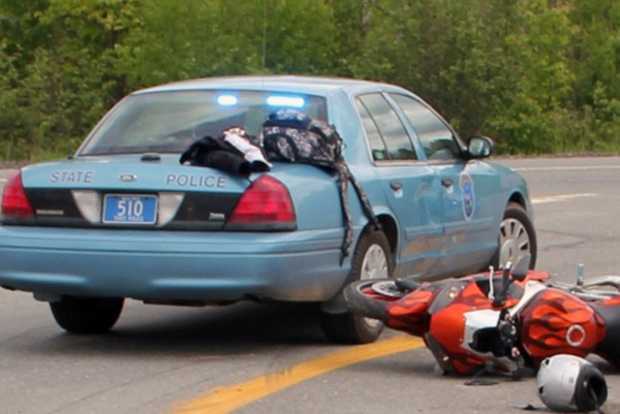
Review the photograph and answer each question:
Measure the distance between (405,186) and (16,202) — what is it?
7.32 feet

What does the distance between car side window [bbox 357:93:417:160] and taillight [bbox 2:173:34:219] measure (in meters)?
2.02

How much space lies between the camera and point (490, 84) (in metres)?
35.5

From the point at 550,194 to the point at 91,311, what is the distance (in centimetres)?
1139

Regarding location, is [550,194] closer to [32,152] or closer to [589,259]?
[589,259]

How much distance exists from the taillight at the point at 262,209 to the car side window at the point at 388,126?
132 cm

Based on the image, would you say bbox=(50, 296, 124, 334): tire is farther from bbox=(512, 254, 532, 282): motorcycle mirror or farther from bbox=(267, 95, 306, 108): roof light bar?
bbox=(512, 254, 532, 282): motorcycle mirror

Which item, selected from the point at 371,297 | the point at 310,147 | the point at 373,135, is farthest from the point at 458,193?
the point at 371,297

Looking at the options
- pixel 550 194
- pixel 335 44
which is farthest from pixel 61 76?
pixel 550 194

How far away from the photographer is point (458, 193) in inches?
412

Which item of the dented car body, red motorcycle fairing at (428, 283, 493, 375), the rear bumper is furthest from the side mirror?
red motorcycle fairing at (428, 283, 493, 375)

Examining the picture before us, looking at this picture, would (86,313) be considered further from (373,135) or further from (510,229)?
(510,229)

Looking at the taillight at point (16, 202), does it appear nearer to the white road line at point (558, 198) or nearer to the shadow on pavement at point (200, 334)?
the shadow on pavement at point (200, 334)

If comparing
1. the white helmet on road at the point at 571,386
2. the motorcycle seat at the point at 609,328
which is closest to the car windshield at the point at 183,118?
the motorcycle seat at the point at 609,328

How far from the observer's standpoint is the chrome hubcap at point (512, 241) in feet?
36.9
